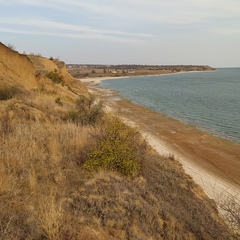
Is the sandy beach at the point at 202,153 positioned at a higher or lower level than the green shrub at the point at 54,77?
lower

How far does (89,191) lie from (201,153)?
13284 mm

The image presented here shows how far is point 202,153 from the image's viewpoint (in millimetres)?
17031

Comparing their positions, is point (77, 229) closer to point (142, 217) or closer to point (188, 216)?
point (142, 217)

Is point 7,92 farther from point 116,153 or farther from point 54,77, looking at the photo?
point 54,77

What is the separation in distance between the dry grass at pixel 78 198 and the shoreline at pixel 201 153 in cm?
229

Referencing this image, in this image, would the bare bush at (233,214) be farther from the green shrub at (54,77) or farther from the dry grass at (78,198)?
the green shrub at (54,77)

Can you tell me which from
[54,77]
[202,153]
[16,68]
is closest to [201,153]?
[202,153]

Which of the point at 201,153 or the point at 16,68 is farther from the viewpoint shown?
the point at 16,68

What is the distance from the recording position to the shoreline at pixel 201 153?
1196cm

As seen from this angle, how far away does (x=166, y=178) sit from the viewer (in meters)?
8.18

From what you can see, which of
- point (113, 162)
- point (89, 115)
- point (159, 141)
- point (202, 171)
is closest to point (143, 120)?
point (159, 141)

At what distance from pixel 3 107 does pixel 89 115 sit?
145 inches

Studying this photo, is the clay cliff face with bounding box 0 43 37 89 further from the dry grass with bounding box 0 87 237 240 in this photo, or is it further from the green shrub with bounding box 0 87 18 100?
the dry grass with bounding box 0 87 237 240

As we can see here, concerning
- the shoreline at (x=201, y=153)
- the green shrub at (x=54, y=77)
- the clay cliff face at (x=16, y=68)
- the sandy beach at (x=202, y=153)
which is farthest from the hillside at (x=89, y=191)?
the green shrub at (x=54, y=77)
